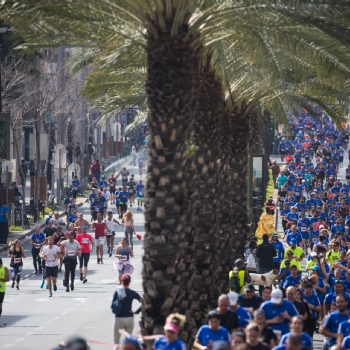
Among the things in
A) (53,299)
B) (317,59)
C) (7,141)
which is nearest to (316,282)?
(317,59)

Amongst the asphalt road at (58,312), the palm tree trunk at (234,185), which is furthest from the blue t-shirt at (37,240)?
the palm tree trunk at (234,185)

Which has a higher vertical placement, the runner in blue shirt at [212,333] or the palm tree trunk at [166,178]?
the palm tree trunk at [166,178]

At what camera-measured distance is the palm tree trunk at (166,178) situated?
16.5m

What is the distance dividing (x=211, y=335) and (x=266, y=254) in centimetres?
1263

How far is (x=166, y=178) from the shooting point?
1658cm

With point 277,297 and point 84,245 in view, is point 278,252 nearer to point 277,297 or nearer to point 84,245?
point 84,245

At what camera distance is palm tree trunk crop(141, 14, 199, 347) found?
16.5 meters

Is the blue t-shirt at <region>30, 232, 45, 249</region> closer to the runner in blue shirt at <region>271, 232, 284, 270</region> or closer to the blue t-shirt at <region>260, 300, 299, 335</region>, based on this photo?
the runner in blue shirt at <region>271, 232, 284, 270</region>

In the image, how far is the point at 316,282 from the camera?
2125 centimetres

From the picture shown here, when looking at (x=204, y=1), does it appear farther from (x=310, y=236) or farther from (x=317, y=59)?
(x=310, y=236)

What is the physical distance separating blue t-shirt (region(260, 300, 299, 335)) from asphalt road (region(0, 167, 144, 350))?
18.2 feet

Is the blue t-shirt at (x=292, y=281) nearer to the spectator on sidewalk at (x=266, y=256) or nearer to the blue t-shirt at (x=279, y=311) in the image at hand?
the spectator on sidewalk at (x=266, y=256)

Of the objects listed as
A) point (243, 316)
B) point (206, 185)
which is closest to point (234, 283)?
point (206, 185)

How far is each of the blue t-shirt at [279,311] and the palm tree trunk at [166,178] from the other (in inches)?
48.6
